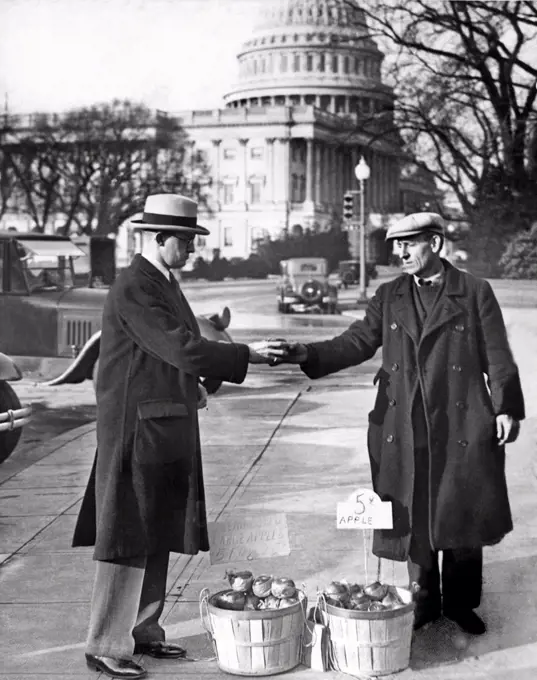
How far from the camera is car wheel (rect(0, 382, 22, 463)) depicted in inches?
302

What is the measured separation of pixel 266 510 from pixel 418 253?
103 inches

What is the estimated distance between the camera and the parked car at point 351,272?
7614 millimetres

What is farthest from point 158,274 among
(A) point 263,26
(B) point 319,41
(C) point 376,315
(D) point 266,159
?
(D) point 266,159

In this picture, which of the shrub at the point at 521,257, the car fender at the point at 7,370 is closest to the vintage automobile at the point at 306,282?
the shrub at the point at 521,257

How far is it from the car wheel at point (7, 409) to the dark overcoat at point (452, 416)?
151 inches

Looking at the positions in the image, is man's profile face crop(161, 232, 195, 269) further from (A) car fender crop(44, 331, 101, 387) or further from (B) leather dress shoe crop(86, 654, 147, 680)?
(A) car fender crop(44, 331, 101, 387)

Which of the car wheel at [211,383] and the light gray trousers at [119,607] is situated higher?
the car wheel at [211,383]

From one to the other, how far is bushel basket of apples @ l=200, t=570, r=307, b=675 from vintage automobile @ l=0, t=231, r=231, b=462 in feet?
15.6

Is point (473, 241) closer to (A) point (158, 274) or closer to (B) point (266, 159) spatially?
(B) point (266, 159)

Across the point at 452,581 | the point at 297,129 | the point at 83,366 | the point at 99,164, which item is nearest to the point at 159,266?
the point at 452,581

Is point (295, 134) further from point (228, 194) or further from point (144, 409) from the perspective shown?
point (144, 409)

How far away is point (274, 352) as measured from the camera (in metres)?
4.68

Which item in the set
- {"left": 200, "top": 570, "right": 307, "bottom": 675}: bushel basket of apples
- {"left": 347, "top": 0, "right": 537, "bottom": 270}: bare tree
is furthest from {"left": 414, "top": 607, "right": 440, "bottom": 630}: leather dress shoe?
{"left": 347, "top": 0, "right": 537, "bottom": 270}: bare tree

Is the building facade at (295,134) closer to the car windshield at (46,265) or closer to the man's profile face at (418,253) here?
the car windshield at (46,265)
